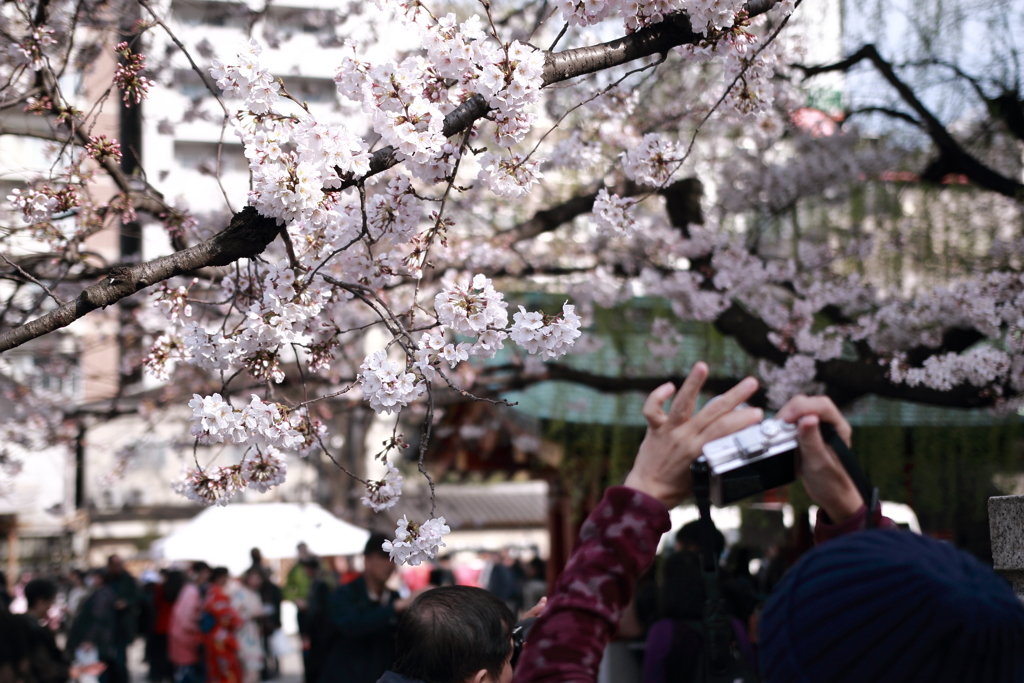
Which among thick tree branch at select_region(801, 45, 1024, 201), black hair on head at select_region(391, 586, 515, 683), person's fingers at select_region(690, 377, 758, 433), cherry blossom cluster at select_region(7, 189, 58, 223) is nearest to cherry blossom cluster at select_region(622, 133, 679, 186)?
black hair on head at select_region(391, 586, 515, 683)

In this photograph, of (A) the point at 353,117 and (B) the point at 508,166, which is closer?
(B) the point at 508,166

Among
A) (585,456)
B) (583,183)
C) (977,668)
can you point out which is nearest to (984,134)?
(583,183)

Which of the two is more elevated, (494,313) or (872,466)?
(494,313)

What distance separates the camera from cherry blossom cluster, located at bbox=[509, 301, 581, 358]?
2.88 m

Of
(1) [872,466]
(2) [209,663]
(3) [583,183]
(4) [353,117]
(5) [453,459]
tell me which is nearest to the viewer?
(1) [872,466]

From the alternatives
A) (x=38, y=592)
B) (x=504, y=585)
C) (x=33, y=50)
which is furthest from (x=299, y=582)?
(x=33, y=50)

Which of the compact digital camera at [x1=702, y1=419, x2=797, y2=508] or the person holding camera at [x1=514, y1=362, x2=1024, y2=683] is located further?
the compact digital camera at [x1=702, y1=419, x2=797, y2=508]

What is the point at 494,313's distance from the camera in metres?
2.90

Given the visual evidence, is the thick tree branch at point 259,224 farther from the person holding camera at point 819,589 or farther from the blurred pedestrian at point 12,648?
the blurred pedestrian at point 12,648

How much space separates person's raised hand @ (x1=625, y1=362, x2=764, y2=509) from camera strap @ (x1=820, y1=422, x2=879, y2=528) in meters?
0.09

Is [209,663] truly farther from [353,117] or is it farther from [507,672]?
[507,672]

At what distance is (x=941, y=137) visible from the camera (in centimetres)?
649

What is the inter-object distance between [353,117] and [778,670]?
402 inches

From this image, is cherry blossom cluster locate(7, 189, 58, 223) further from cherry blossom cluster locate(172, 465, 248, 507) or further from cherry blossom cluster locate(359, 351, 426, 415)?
cherry blossom cluster locate(359, 351, 426, 415)
